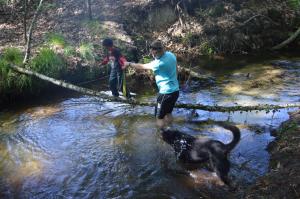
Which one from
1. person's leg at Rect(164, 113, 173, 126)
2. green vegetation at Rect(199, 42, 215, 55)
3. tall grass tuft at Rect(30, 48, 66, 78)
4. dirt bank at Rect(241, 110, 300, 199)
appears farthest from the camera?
green vegetation at Rect(199, 42, 215, 55)

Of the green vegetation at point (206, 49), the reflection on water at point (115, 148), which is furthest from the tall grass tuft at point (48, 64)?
the green vegetation at point (206, 49)

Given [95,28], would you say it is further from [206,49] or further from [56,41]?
[206,49]

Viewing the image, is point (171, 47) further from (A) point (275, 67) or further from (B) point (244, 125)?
(B) point (244, 125)

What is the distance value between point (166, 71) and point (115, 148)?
227 cm

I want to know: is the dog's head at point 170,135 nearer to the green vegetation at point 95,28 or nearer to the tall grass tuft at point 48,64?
the tall grass tuft at point 48,64

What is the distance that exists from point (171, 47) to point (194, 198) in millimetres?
10797

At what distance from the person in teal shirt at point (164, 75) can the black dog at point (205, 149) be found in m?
0.78

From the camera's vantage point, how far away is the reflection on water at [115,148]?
6633mm

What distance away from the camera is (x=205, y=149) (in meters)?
6.36

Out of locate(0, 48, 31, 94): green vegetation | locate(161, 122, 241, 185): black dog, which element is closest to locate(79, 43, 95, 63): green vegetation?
locate(0, 48, 31, 94): green vegetation

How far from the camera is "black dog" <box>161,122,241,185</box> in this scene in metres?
6.09

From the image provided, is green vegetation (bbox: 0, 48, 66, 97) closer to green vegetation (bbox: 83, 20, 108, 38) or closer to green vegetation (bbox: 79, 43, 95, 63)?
green vegetation (bbox: 79, 43, 95, 63)

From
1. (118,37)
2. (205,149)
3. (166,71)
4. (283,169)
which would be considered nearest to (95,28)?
(118,37)

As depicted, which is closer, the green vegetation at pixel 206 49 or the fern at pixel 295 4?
the green vegetation at pixel 206 49
